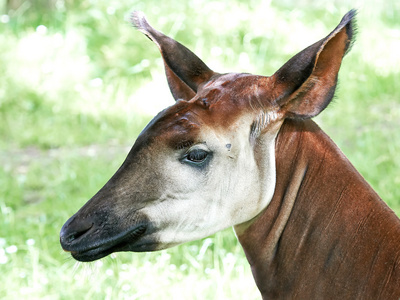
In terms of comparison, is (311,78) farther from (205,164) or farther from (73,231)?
(73,231)

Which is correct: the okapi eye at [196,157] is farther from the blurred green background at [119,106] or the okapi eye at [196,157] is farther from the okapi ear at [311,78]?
the blurred green background at [119,106]

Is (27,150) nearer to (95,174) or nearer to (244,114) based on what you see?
(95,174)

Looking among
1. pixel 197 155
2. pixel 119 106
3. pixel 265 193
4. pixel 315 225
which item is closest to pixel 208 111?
pixel 197 155

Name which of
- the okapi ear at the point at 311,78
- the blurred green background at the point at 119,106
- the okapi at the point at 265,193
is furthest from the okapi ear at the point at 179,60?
the blurred green background at the point at 119,106

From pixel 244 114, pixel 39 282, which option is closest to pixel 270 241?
pixel 244 114

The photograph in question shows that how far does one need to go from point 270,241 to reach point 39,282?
1.73 meters

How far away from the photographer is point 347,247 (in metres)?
2.45

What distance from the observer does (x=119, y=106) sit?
6.65 metres

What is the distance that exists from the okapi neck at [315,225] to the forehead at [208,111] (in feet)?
0.57

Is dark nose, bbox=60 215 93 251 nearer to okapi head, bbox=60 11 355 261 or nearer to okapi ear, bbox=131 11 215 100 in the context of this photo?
okapi head, bbox=60 11 355 261

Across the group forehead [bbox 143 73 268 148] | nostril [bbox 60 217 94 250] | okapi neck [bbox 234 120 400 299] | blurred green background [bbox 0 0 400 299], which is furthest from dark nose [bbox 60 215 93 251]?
blurred green background [bbox 0 0 400 299]

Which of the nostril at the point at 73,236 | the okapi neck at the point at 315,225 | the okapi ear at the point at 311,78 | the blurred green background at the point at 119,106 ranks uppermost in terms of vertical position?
the okapi ear at the point at 311,78

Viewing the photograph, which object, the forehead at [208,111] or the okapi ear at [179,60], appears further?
the okapi ear at [179,60]

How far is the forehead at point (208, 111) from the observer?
7.73ft
